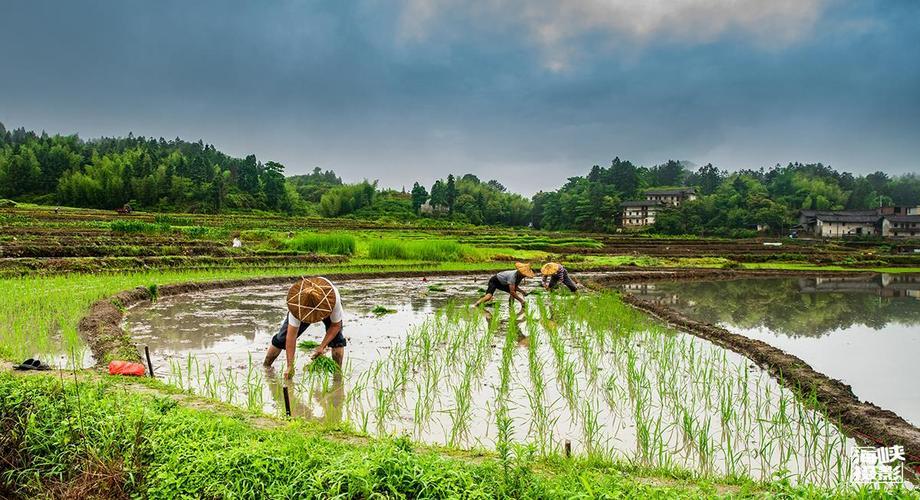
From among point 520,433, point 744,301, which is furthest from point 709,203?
point 520,433

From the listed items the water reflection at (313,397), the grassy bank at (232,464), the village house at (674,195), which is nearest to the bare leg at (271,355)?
the water reflection at (313,397)

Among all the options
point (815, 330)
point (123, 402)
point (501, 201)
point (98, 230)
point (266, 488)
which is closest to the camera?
point (266, 488)

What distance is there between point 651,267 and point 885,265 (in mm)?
12300

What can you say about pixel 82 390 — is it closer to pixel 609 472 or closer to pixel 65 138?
pixel 609 472

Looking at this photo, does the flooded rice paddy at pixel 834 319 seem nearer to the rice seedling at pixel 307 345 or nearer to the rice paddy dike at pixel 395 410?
the rice paddy dike at pixel 395 410

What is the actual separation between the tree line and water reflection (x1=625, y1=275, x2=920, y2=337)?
109ft

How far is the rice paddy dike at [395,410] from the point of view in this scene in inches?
106

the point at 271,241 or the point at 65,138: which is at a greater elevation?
the point at 65,138

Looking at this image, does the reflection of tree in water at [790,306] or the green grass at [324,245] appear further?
the green grass at [324,245]

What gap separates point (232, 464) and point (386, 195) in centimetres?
8588

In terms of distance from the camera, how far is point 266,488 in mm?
2594

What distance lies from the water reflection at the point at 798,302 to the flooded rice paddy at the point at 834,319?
0.7 inches

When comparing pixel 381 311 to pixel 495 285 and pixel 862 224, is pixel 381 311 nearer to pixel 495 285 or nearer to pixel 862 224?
pixel 495 285
